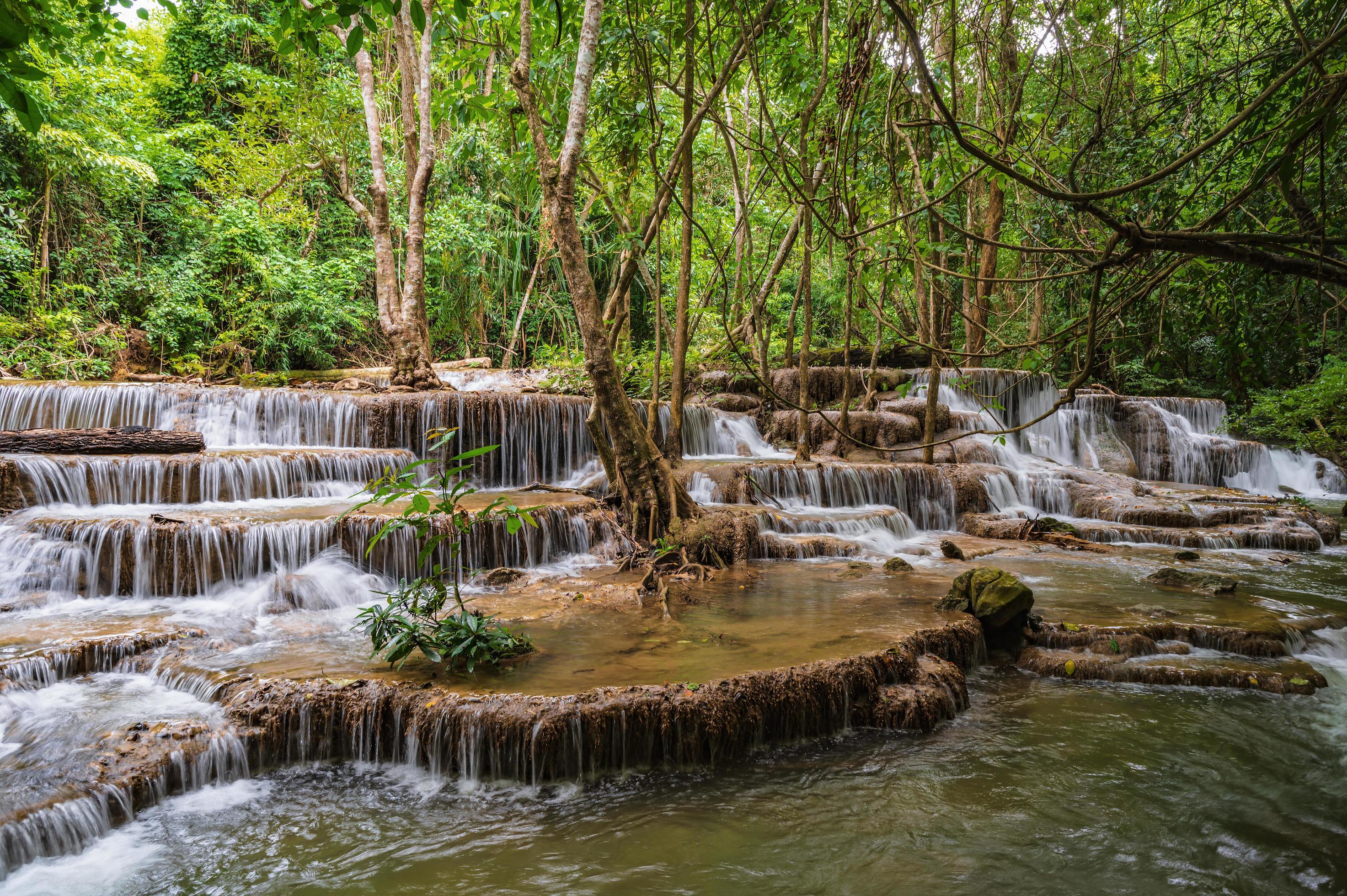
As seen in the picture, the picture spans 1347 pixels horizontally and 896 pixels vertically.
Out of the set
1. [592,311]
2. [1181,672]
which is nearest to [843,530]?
[592,311]

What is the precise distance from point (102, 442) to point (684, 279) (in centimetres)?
664

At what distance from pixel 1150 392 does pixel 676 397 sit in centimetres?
1367

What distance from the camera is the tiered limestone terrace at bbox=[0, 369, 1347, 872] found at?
4.04 m

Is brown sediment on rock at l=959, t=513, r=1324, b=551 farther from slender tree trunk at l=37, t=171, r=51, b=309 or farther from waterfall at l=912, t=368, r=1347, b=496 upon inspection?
slender tree trunk at l=37, t=171, r=51, b=309

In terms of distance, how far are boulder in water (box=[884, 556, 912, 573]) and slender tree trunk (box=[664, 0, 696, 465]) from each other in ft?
10.2

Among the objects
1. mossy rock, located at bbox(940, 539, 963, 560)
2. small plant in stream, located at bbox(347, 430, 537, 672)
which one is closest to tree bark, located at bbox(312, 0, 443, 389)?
small plant in stream, located at bbox(347, 430, 537, 672)

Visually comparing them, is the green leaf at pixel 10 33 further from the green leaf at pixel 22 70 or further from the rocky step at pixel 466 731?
the rocky step at pixel 466 731

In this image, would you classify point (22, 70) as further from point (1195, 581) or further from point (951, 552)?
point (1195, 581)

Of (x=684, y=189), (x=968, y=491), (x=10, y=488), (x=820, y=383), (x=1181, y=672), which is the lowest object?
(x=1181, y=672)

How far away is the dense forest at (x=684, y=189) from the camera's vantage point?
337 centimetres

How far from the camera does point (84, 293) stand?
13.5 meters

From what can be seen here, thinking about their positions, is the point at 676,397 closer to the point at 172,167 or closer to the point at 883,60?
the point at 883,60

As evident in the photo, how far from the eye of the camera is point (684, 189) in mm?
8844

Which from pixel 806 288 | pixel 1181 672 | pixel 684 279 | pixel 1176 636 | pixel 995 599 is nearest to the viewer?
pixel 1181 672
